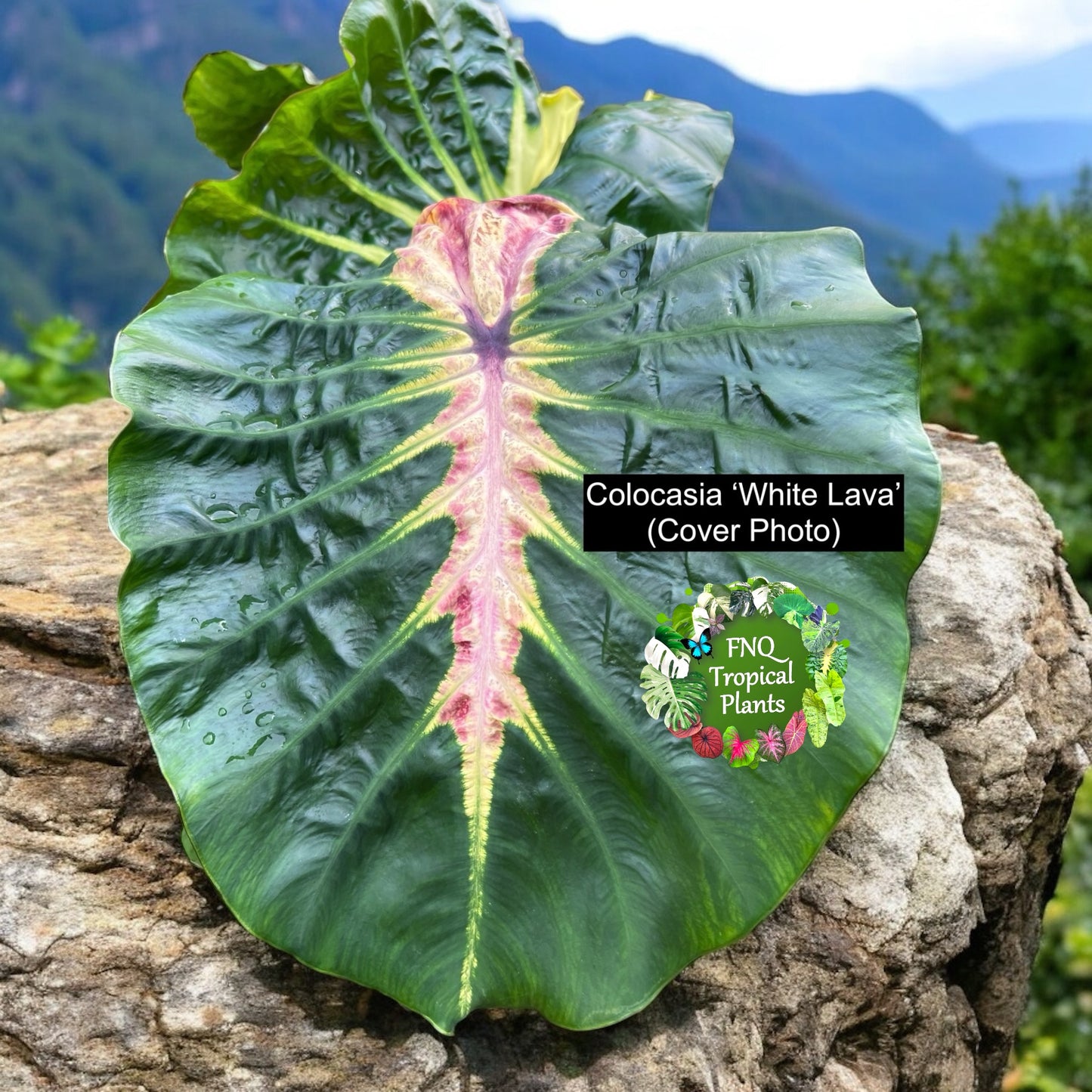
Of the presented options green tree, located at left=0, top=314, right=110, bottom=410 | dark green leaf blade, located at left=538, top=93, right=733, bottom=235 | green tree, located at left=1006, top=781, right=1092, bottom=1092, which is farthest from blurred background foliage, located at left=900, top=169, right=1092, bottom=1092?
green tree, located at left=0, top=314, right=110, bottom=410

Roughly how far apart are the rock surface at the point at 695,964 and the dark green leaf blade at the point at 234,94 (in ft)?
2.07

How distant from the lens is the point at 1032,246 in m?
3.57

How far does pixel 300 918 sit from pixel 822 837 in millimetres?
417

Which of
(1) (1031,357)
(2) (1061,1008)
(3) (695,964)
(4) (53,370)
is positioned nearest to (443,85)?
(3) (695,964)

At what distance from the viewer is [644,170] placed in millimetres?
1313

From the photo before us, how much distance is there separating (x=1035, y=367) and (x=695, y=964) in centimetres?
312

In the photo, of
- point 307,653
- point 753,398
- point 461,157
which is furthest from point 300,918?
point 461,157

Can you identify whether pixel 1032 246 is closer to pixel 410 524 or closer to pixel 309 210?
pixel 309 210

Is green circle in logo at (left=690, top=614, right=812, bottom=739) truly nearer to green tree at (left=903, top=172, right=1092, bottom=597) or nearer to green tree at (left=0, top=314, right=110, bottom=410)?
green tree at (left=0, top=314, right=110, bottom=410)

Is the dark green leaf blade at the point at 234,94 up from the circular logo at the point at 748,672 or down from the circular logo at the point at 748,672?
up

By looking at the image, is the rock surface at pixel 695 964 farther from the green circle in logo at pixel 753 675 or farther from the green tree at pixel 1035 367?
the green tree at pixel 1035 367

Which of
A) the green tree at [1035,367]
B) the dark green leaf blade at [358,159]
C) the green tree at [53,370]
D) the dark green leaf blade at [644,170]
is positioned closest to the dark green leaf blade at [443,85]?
the dark green leaf blade at [358,159]

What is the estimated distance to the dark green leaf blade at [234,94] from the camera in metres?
1.40

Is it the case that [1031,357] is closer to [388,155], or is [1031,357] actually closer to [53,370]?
[388,155]
